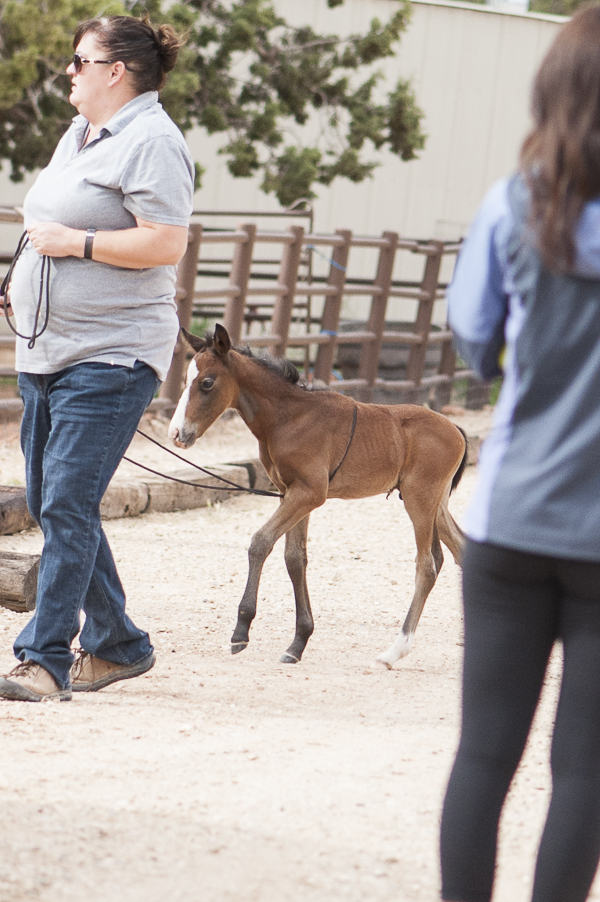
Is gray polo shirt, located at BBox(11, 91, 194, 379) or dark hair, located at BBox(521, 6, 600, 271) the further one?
gray polo shirt, located at BBox(11, 91, 194, 379)

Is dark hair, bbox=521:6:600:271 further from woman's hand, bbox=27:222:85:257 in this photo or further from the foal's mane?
the foal's mane

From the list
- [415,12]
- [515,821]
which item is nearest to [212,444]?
[515,821]

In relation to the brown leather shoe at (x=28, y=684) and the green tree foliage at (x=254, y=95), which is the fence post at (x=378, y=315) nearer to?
the green tree foliage at (x=254, y=95)

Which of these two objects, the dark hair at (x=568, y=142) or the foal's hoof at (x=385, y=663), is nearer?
the dark hair at (x=568, y=142)

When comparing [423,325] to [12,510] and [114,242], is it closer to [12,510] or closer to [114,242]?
[12,510]

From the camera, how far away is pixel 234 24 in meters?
10.8

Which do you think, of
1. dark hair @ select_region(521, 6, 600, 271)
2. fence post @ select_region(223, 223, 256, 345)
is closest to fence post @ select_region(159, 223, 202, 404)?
fence post @ select_region(223, 223, 256, 345)

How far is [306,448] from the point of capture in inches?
174

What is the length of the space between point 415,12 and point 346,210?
301cm

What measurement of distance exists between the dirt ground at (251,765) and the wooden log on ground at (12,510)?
0.85 meters

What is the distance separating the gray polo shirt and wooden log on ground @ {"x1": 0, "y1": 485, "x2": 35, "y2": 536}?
8.87 ft

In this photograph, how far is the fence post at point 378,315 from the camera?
11.6m

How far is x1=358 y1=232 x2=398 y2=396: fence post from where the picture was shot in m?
11.6

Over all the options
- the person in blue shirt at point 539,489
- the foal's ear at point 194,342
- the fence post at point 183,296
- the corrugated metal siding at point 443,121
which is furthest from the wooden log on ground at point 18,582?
the corrugated metal siding at point 443,121
